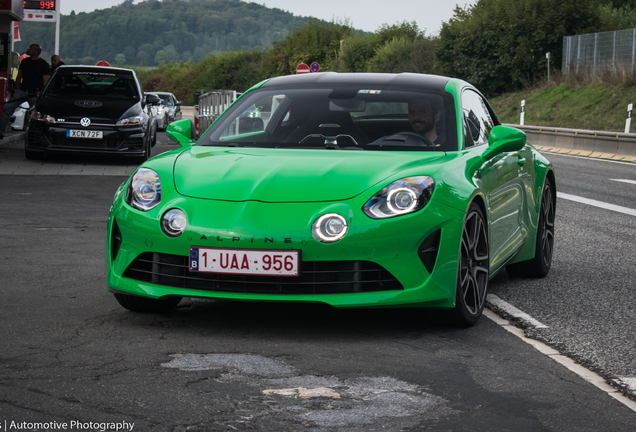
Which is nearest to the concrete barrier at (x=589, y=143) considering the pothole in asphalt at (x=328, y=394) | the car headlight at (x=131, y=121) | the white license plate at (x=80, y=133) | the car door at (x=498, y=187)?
the car headlight at (x=131, y=121)

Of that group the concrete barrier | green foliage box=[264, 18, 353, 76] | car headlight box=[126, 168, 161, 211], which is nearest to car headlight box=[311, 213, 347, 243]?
car headlight box=[126, 168, 161, 211]

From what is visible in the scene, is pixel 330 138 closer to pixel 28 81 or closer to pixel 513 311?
pixel 513 311

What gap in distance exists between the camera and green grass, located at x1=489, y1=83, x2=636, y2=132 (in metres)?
31.0

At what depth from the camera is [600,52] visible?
37.1 meters

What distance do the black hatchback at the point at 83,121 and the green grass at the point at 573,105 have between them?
18.0m

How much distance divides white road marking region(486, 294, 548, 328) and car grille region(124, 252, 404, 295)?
3.11 ft

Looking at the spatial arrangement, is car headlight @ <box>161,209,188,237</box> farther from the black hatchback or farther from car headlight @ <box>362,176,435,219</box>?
the black hatchback

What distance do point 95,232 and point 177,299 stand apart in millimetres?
3527

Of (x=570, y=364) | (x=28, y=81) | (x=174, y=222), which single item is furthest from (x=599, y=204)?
(x=28, y=81)

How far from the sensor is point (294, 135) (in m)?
5.57

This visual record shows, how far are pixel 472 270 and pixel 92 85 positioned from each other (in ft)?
40.7

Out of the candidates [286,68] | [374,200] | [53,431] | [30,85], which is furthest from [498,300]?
[286,68]

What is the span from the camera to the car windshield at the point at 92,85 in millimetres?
15945

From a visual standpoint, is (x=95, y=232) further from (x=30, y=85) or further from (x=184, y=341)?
(x=30, y=85)
